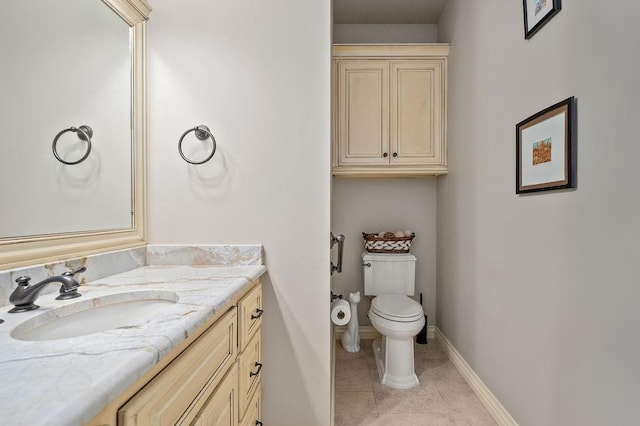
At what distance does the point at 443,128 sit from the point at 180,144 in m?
2.01

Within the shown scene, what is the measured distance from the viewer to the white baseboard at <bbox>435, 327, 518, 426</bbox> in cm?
169

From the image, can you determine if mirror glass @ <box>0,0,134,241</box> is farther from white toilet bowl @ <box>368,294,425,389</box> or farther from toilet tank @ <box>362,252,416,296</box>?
toilet tank @ <box>362,252,416,296</box>

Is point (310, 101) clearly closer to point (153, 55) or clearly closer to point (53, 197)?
point (153, 55)

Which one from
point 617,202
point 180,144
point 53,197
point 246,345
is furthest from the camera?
point 180,144

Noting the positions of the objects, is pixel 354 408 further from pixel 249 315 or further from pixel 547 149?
pixel 547 149

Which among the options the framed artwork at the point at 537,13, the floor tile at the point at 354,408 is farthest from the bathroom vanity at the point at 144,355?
the framed artwork at the point at 537,13

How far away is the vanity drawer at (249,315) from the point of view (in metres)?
1.22

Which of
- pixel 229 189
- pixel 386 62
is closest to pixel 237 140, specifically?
pixel 229 189

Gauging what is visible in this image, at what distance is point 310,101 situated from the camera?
1555 millimetres

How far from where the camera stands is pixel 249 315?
4.33 feet

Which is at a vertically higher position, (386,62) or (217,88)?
(386,62)

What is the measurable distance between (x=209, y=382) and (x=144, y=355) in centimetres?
39

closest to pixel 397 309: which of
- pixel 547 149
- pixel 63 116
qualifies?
pixel 547 149

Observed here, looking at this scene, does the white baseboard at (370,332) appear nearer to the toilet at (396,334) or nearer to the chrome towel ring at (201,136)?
the toilet at (396,334)
